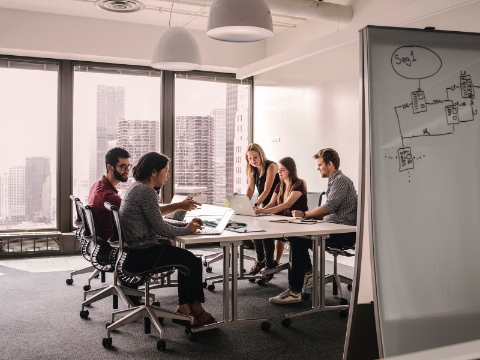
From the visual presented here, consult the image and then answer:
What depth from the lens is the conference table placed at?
3.88m

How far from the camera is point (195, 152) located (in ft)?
27.7

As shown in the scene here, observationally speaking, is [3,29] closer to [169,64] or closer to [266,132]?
[169,64]

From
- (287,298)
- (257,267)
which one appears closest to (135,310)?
(287,298)

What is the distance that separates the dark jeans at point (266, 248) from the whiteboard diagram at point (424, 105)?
3.25 meters

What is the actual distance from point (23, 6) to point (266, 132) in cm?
387

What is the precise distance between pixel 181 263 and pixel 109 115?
15.1 ft

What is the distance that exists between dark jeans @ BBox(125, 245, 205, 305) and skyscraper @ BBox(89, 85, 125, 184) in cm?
428

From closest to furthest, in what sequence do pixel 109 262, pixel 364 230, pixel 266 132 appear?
pixel 364 230, pixel 109 262, pixel 266 132

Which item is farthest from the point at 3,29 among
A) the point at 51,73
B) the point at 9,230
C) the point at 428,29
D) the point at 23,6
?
the point at 428,29

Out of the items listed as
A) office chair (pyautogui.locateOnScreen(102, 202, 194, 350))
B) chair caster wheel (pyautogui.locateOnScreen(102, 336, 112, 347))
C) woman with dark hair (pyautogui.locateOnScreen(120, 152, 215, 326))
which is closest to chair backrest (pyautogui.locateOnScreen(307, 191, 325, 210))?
woman with dark hair (pyautogui.locateOnScreen(120, 152, 215, 326))

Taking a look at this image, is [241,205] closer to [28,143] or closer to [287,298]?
[287,298]

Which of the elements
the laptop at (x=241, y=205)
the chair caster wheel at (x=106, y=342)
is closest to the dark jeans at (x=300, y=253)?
the laptop at (x=241, y=205)

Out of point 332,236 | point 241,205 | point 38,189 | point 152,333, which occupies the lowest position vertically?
point 152,333

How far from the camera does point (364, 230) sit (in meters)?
2.54
